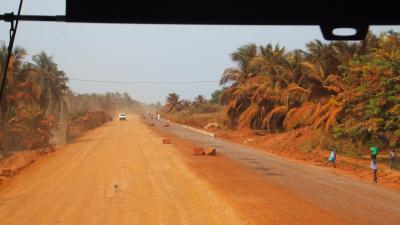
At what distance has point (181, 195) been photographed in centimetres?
1516

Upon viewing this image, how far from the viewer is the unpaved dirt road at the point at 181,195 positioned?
1205cm

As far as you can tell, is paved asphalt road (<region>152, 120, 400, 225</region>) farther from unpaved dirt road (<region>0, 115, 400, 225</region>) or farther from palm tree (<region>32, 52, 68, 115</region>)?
palm tree (<region>32, 52, 68, 115</region>)

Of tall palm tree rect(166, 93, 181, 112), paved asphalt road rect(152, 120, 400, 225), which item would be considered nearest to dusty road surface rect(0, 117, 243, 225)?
paved asphalt road rect(152, 120, 400, 225)

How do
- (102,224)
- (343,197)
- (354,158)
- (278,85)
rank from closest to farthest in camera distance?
(102,224) < (343,197) < (354,158) < (278,85)

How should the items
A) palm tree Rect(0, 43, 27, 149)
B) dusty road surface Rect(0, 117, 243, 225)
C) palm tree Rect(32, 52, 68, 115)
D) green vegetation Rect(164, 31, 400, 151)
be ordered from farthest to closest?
palm tree Rect(32, 52, 68, 115) < palm tree Rect(0, 43, 27, 149) < green vegetation Rect(164, 31, 400, 151) < dusty road surface Rect(0, 117, 243, 225)

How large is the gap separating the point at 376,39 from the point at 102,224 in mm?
21801

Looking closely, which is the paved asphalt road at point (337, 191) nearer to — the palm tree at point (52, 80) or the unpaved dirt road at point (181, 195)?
the unpaved dirt road at point (181, 195)

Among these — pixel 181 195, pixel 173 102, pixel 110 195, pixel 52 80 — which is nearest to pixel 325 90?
pixel 181 195

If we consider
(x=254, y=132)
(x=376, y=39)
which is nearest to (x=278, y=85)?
(x=254, y=132)

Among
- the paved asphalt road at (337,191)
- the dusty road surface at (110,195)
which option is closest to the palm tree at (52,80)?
the dusty road surface at (110,195)

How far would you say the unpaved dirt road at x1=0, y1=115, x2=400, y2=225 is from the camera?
12.0m

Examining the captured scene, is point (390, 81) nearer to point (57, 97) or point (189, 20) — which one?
point (189, 20)

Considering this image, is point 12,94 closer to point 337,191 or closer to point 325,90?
point 325,90

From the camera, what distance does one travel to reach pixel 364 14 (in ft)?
12.3
